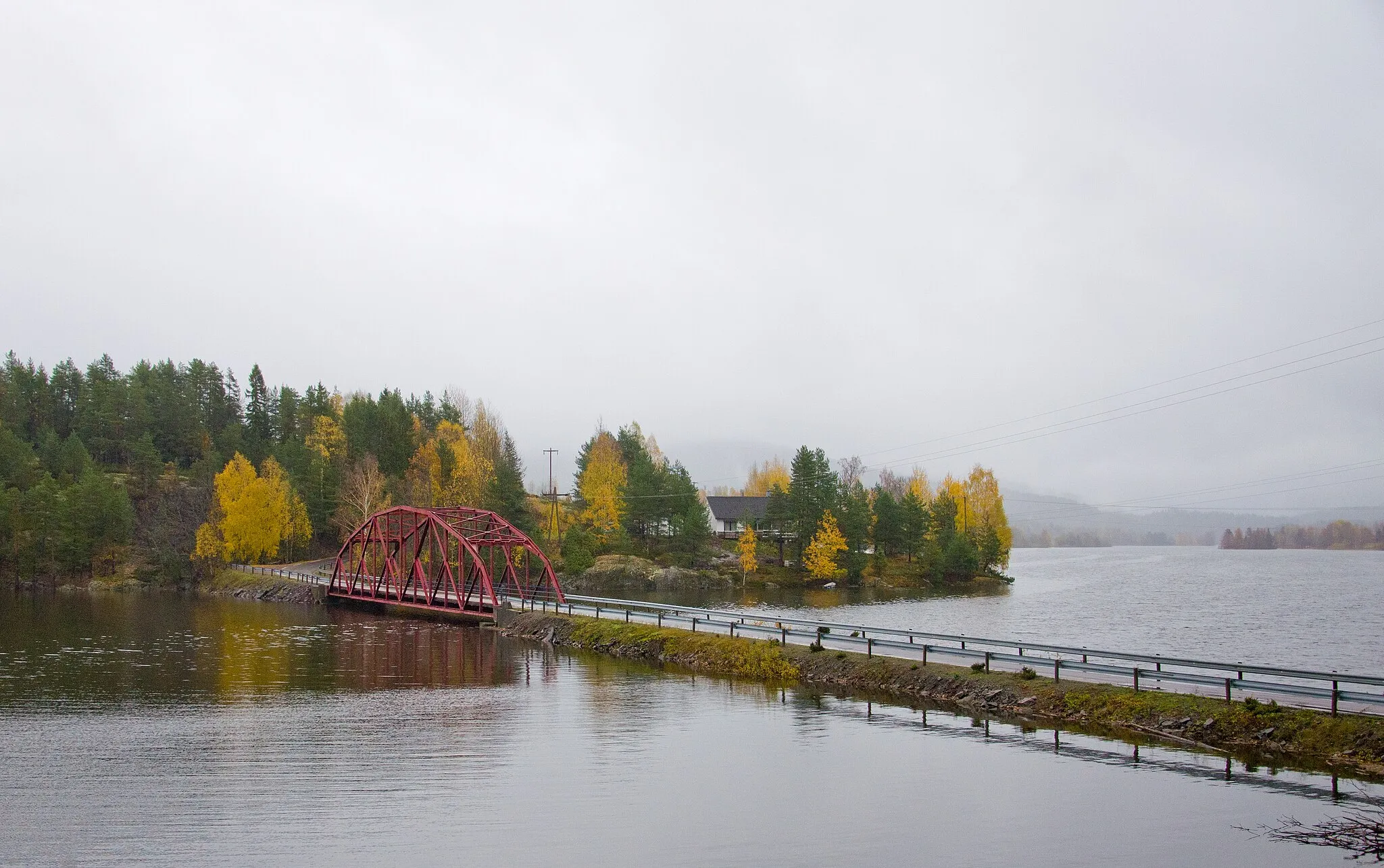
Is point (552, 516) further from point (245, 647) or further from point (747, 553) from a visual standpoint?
point (245, 647)

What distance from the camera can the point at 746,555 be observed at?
9850cm

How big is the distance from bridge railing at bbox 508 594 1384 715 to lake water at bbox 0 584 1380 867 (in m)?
3.60

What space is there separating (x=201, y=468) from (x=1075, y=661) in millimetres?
103034

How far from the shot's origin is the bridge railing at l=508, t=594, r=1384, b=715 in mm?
23328

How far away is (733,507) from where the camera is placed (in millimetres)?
132250

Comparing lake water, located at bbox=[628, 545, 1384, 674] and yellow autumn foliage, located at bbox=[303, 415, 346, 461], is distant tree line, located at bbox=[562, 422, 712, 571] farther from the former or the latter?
yellow autumn foliage, located at bbox=[303, 415, 346, 461]

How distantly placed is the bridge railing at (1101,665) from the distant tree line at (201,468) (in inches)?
1897

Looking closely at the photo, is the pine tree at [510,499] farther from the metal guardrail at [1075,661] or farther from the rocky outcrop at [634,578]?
the metal guardrail at [1075,661]

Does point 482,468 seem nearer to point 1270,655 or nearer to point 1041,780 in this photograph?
point 1270,655

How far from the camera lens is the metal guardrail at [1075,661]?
23.4 meters

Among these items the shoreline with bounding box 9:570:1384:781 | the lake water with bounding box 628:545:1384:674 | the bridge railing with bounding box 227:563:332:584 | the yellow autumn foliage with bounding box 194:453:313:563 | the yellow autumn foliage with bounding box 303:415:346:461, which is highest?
the yellow autumn foliage with bounding box 303:415:346:461

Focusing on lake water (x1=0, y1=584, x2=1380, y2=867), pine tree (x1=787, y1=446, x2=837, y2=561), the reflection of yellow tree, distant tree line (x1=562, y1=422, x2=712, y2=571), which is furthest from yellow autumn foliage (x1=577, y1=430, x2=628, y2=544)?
lake water (x1=0, y1=584, x2=1380, y2=867)

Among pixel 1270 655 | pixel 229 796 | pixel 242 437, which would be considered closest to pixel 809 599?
pixel 1270 655

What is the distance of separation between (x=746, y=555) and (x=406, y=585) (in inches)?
1563
